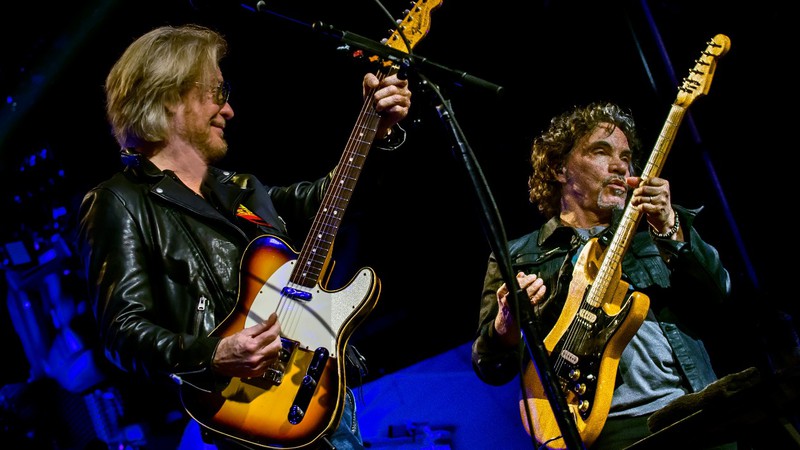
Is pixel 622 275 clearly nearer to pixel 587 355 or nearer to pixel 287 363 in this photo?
pixel 587 355

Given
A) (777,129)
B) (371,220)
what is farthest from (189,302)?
(777,129)

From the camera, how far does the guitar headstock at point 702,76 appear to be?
3.36 m

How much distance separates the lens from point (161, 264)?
8.59 ft

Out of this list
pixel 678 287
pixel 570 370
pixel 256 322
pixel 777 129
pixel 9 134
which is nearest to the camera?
pixel 256 322

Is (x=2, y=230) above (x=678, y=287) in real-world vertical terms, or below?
above

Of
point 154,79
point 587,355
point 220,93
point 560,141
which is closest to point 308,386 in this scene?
point 587,355

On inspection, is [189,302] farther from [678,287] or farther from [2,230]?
[2,230]

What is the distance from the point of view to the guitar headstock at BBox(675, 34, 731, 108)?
336cm

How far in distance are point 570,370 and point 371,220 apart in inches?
106

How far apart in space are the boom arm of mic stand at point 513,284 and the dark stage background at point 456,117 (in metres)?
2.58

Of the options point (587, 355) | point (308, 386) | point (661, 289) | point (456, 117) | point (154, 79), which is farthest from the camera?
point (456, 117)

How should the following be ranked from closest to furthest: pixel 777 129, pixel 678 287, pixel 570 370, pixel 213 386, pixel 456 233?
pixel 213 386 → pixel 570 370 → pixel 678 287 → pixel 777 129 → pixel 456 233

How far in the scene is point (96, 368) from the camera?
6.16m

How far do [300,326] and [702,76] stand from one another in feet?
7.90
